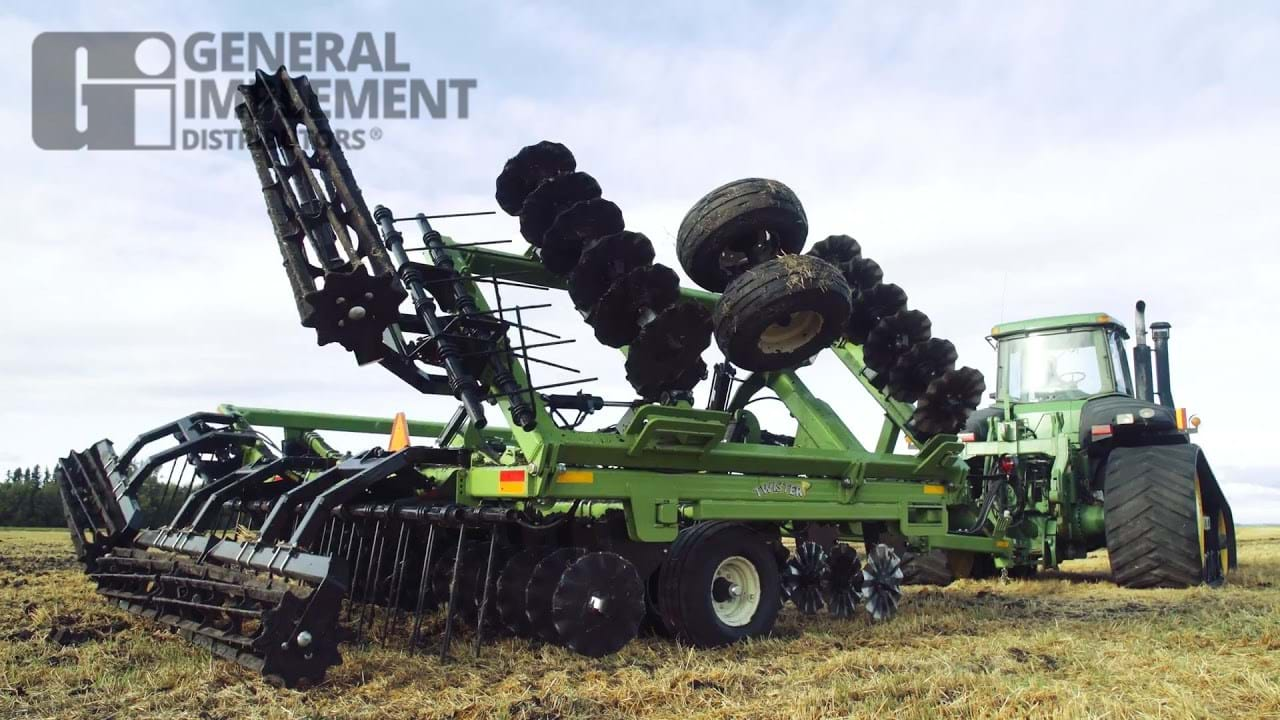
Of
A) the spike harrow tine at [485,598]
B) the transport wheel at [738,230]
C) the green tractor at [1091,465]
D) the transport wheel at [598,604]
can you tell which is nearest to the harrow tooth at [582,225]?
the transport wheel at [738,230]

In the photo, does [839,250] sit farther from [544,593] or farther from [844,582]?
[544,593]

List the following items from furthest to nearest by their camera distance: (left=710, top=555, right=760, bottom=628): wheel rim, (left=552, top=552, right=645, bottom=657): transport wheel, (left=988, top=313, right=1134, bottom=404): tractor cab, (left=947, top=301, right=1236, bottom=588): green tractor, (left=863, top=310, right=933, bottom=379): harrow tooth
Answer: (left=988, top=313, right=1134, bottom=404): tractor cab < (left=947, top=301, right=1236, bottom=588): green tractor < (left=863, top=310, right=933, bottom=379): harrow tooth < (left=710, top=555, right=760, bottom=628): wheel rim < (left=552, top=552, right=645, bottom=657): transport wheel

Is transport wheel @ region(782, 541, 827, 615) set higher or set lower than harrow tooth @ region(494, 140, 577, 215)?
lower

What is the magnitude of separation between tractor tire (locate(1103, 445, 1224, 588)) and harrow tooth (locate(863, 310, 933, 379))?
2327mm

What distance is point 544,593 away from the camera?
5.20 meters

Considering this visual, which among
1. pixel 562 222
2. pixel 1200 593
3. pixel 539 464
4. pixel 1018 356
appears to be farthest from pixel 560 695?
pixel 1018 356

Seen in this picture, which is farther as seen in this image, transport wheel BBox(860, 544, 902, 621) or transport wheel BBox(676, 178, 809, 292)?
transport wheel BBox(860, 544, 902, 621)

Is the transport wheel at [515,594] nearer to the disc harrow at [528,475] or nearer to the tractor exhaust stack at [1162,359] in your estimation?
the disc harrow at [528,475]

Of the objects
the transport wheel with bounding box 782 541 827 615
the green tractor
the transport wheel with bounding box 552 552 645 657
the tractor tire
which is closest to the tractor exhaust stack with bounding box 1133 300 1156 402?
the green tractor

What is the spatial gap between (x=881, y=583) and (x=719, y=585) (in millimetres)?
1408

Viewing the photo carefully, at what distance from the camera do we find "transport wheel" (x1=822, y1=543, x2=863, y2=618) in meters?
6.61

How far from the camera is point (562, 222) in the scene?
5.68 m

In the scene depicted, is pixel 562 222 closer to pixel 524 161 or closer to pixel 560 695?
pixel 524 161

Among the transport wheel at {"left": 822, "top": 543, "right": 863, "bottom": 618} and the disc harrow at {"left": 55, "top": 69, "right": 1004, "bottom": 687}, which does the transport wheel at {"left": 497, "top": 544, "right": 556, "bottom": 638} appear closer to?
the disc harrow at {"left": 55, "top": 69, "right": 1004, "bottom": 687}
